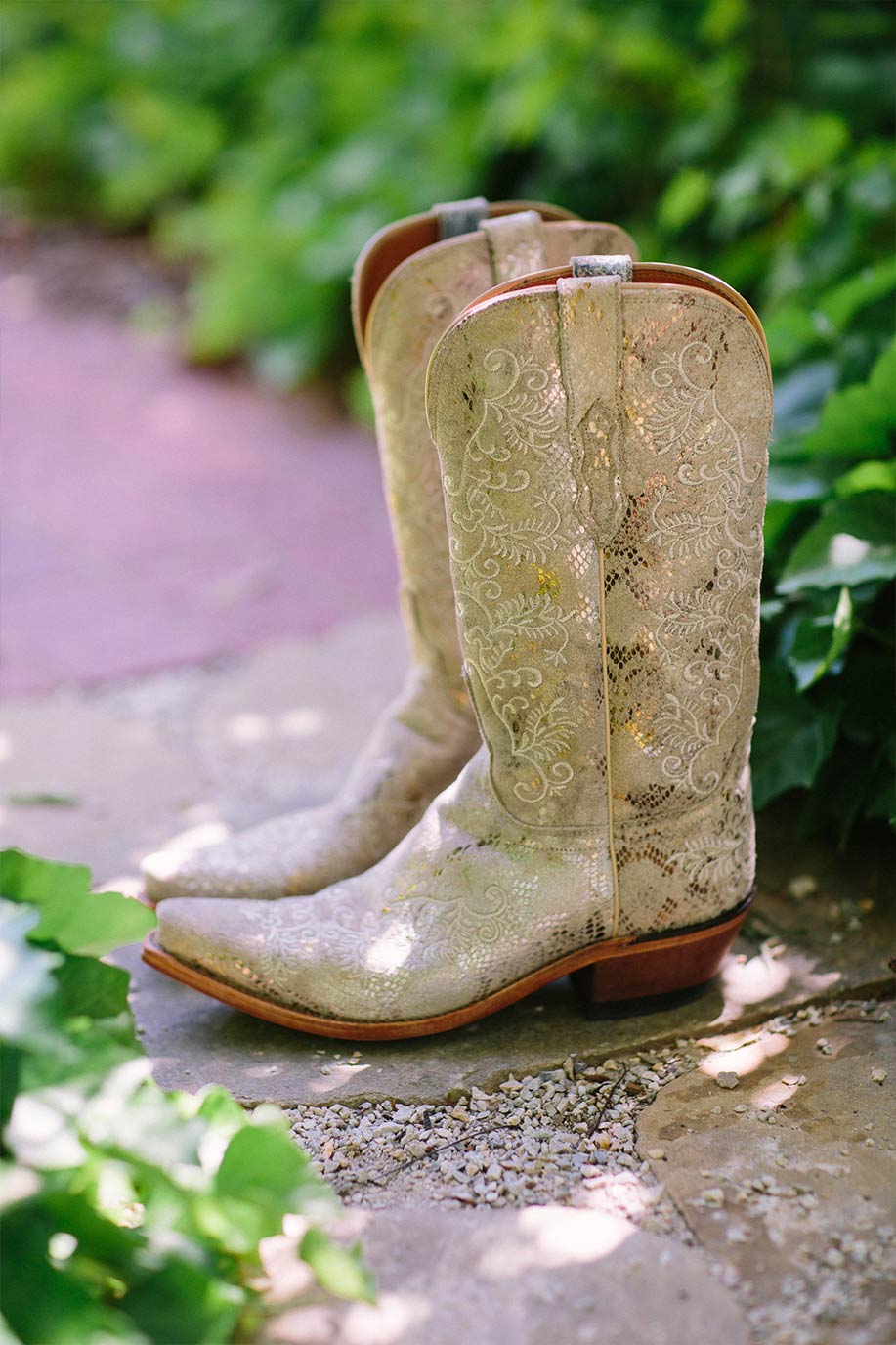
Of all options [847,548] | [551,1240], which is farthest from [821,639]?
[551,1240]

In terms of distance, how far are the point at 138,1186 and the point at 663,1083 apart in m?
0.57

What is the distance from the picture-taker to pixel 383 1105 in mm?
1352

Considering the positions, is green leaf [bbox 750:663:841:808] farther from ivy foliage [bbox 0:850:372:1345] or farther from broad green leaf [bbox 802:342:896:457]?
ivy foliage [bbox 0:850:372:1345]

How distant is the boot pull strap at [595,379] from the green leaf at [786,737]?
56 cm

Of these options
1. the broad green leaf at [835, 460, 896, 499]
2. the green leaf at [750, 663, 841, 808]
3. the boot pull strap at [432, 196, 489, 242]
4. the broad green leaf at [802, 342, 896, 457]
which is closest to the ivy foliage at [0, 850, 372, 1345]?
the green leaf at [750, 663, 841, 808]

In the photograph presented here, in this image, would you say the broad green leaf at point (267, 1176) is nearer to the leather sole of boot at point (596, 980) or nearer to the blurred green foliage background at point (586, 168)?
the leather sole of boot at point (596, 980)

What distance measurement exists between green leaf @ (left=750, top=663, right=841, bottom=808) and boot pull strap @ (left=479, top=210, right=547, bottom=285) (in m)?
0.65

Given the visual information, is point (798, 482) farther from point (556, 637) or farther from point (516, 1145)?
point (516, 1145)

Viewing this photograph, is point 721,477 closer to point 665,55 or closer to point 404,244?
point 404,244

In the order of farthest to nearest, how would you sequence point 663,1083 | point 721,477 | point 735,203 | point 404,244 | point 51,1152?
point 735,203, point 404,244, point 663,1083, point 721,477, point 51,1152

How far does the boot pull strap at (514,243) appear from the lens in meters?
1.47

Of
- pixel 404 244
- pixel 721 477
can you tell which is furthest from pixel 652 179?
pixel 721 477

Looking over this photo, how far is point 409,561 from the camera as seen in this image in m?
1.67

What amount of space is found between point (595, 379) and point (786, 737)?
689 mm
